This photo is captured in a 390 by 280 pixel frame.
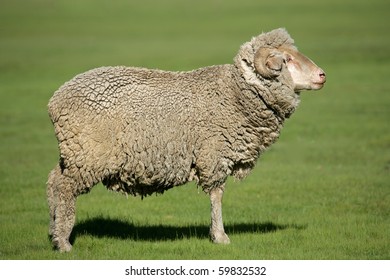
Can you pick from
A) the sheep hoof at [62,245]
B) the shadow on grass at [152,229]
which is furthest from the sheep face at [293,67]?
the sheep hoof at [62,245]

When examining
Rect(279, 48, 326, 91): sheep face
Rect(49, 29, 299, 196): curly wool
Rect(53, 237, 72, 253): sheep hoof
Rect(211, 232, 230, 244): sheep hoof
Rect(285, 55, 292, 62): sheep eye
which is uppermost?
Rect(285, 55, 292, 62): sheep eye

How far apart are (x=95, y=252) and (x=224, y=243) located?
5.05ft

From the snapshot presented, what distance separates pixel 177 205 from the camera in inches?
559

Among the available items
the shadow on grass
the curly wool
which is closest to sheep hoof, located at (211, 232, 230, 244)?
the shadow on grass

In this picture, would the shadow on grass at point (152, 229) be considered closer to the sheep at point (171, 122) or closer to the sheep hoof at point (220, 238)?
the sheep hoof at point (220, 238)

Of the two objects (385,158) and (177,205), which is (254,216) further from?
(385,158)

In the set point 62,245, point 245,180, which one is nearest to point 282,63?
point 62,245

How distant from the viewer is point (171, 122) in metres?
10.6

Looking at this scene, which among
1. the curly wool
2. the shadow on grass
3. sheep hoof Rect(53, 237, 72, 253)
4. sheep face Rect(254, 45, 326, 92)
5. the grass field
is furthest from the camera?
the shadow on grass

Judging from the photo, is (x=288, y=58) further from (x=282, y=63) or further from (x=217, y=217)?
(x=217, y=217)

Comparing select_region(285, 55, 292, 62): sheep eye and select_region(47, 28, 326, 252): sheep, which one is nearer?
select_region(47, 28, 326, 252): sheep

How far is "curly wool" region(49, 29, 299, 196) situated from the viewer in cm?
1034

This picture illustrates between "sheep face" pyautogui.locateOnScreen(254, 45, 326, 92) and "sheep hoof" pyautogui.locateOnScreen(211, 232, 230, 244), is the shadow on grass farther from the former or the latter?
"sheep face" pyautogui.locateOnScreen(254, 45, 326, 92)

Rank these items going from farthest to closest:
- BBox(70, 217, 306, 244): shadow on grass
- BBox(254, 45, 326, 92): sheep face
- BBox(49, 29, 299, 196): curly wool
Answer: BBox(70, 217, 306, 244): shadow on grass < BBox(254, 45, 326, 92): sheep face < BBox(49, 29, 299, 196): curly wool
